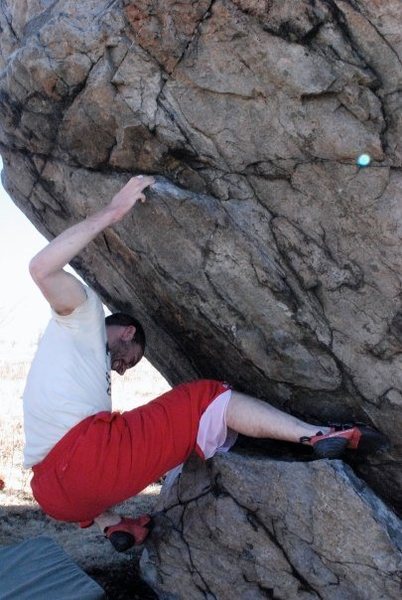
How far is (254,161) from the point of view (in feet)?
14.7

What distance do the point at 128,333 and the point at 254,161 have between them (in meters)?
1.59

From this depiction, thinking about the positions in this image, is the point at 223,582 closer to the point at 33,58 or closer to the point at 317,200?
the point at 317,200

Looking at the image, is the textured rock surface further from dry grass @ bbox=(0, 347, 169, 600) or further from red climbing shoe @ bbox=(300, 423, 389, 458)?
dry grass @ bbox=(0, 347, 169, 600)

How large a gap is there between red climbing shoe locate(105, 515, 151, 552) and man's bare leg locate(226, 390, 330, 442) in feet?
3.33

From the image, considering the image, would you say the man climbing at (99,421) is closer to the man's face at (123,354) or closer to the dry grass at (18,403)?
the man's face at (123,354)

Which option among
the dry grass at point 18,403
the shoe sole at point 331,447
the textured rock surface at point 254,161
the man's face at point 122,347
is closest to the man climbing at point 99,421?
the shoe sole at point 331,447

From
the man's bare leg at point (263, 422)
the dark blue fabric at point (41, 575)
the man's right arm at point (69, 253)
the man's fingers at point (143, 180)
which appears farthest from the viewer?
the man's fingers at point (143, 180)

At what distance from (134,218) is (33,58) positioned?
1.31 meters

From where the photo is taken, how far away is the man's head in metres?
5.08

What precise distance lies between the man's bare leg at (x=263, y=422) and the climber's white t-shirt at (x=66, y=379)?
0.88 meters

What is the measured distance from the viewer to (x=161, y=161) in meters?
4.71

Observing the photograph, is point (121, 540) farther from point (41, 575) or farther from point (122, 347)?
point (122, 347)

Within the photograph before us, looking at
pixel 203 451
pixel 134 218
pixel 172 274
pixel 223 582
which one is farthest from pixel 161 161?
pixel 223 582

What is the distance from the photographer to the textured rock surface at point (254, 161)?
13.6 ft
